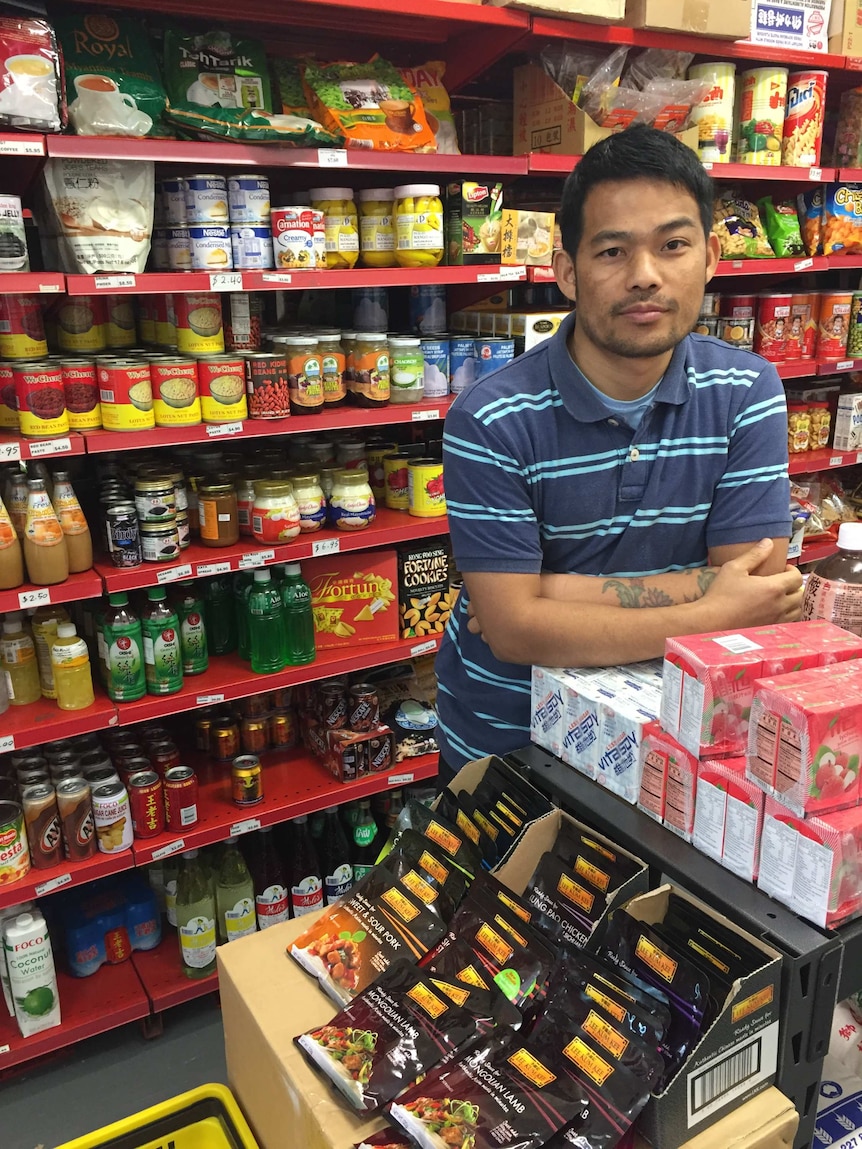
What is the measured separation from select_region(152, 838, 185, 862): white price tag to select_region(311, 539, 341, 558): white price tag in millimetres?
886

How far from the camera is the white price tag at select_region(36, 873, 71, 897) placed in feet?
8.05

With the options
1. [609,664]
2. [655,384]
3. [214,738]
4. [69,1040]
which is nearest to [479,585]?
[609,664]

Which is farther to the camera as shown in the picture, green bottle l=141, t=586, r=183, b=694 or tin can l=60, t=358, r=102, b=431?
green bottle l=141, t=586, r=183, b=694

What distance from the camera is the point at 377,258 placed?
2.65 m

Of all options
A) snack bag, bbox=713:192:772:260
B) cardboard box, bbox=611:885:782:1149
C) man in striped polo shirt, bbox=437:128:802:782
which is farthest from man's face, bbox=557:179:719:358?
snack bag, bbox=713:192:772:260

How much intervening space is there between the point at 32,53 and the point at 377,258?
98 centimetres

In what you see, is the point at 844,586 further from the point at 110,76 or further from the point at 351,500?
the point at 110,76

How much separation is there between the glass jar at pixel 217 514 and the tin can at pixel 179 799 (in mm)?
652

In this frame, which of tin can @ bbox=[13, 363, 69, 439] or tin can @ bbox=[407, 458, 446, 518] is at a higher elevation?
tin can @ bbox=[13, 363, 69, 439]

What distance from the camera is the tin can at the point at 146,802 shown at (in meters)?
2.60

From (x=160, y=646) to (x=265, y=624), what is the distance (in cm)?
30

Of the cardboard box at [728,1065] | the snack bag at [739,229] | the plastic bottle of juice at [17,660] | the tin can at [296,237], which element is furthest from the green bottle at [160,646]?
the snack bag at [739,229]

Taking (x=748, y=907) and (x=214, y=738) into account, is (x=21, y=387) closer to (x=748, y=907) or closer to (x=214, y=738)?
(x=214, y=738)

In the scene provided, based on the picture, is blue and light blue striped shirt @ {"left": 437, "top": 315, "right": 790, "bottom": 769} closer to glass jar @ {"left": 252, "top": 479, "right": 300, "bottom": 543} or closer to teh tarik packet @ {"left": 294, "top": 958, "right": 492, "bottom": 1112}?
teh tarik packet @ {"left": 294, "top": 958, "right": 492, "bottom": 1112}
